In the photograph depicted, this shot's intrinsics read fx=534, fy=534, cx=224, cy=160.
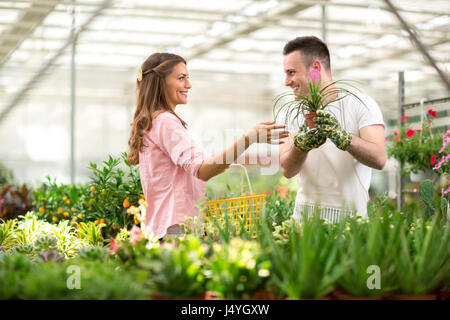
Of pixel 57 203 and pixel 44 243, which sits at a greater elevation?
pixel 57 203

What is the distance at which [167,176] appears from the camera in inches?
76.3

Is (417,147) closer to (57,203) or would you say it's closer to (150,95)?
(150,95)

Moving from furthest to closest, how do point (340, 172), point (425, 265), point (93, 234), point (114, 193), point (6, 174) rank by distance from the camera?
point (6, 174) < point (114, 193) < point (93, 234) < point (340, 172) < point (425, 265)

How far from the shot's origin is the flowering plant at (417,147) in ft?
13.1

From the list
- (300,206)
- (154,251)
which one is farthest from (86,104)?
(154,251)

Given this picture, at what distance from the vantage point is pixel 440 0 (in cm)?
712

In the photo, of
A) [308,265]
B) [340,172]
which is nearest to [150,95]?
[340,172]

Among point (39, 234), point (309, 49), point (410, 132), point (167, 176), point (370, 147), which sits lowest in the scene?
point (39, 234)

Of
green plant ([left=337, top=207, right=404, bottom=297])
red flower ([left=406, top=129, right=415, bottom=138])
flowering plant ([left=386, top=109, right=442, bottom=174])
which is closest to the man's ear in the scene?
green plant ([left=337, top=207, right=404, bottom=297])

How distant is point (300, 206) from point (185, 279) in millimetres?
1133

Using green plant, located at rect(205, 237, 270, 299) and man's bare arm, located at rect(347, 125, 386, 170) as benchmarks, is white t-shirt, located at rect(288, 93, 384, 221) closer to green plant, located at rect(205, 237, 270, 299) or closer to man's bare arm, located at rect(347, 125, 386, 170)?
man's bare arm, located at rect(347, 125, 386, 170)

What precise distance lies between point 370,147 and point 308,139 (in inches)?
14.3
